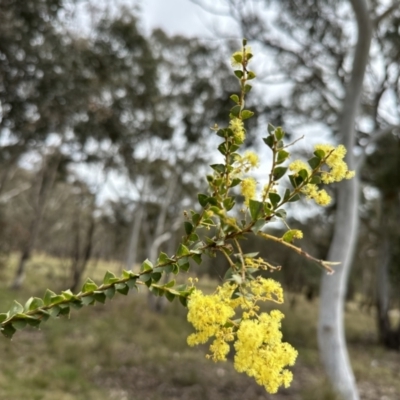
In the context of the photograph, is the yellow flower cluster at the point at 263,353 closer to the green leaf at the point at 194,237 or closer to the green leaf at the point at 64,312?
the green leaf at the point at 194,237

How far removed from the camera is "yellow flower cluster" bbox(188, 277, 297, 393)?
2.19ft

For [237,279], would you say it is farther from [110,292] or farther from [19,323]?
[19,323]

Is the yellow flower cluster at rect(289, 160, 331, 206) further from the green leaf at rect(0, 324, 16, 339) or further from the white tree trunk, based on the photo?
the white tree trunk

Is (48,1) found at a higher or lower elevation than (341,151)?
higher

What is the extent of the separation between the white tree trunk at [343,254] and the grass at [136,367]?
29cm

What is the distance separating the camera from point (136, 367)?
Result: 625 centimetres

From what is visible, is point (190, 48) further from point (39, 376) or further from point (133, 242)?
point (39, 376)

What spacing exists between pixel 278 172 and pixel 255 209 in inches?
3.9

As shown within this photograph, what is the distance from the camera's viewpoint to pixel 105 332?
8.22 meters

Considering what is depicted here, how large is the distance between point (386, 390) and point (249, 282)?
6.86m

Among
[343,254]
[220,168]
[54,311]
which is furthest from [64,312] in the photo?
[343,254]

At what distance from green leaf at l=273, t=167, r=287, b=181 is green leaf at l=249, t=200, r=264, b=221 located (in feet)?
0.25

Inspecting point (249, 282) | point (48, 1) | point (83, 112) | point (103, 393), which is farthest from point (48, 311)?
point (83, 112)

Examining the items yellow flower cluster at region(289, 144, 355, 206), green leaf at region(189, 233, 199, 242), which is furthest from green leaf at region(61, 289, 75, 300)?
yellow flower cluster at region(289, 144, 355, 206)
